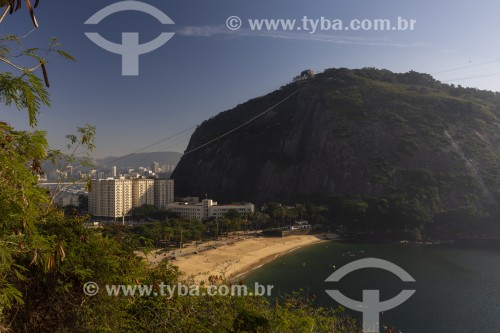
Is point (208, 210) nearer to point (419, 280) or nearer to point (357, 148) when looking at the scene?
point (357, 148)

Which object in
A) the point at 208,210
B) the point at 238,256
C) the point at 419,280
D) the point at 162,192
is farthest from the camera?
the point at 162,192

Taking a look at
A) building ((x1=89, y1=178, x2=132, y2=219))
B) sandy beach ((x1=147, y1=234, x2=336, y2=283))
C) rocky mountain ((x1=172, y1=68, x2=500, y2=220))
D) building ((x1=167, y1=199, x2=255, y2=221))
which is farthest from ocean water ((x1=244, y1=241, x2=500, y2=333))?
building ((x1=89, y1=178, x2=132, y2=219))

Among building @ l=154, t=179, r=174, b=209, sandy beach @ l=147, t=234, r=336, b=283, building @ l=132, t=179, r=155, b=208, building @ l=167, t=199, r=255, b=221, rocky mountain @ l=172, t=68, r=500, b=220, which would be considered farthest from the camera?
building @ l=154, t=179, r=174, b=209

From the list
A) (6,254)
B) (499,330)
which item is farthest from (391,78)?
(6,254)

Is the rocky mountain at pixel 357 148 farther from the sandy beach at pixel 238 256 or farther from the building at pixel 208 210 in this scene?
the sandy beach at pixel 238 256

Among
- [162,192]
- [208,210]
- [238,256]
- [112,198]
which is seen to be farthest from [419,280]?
[162,192]

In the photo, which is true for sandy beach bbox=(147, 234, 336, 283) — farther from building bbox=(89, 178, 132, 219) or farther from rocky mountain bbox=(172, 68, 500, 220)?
building bbox=(89, 178, 132, 219)
